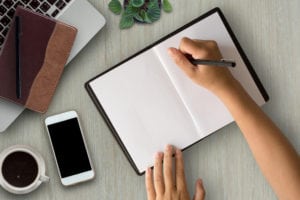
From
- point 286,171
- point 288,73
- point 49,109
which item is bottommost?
point 286,171

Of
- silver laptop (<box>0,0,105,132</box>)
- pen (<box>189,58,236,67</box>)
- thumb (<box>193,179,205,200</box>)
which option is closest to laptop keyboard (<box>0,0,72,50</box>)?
silver laptop (<box>0,0,105,132</box>)

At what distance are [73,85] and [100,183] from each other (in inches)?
6.8

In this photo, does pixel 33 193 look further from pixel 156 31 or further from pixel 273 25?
pixel 273 25

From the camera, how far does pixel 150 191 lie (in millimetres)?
974

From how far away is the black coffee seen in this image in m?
0.91

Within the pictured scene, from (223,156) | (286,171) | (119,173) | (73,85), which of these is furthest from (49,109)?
(286,171)

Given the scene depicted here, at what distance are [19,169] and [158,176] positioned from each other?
0.23 m

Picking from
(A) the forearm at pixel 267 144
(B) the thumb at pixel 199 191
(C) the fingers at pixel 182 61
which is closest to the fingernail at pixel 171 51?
(C) the fingers at pixel 182 61

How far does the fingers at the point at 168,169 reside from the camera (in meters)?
0.96

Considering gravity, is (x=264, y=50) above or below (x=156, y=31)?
below

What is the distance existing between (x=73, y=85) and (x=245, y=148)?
0.32 meters

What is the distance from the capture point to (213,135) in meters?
1.00

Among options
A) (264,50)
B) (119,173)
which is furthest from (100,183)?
(264,50)

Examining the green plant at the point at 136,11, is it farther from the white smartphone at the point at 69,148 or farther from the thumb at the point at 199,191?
the thumb at the point at 199,191
